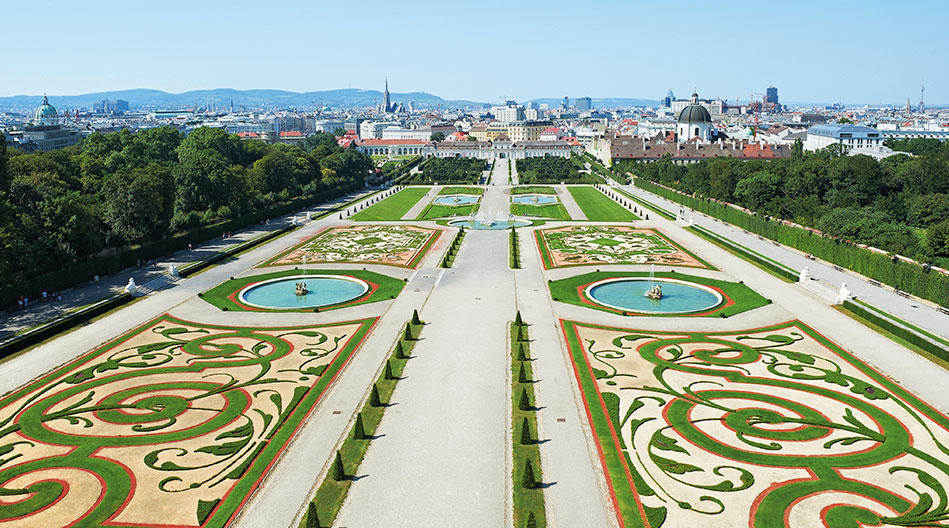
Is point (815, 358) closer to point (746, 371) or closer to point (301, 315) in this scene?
point (746, 371)

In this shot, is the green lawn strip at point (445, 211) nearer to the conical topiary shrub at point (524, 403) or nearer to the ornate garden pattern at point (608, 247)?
the ornate garden pattern at point (608, 247)

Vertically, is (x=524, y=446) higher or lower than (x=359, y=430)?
lower

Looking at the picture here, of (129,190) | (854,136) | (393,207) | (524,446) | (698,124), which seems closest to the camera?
(524,446)

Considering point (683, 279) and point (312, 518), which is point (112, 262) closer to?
point (312, 518)

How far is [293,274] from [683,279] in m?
33.4

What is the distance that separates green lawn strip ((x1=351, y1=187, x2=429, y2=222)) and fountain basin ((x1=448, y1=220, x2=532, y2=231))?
31.9ft

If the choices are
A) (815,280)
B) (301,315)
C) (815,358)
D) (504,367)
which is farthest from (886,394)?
(301,315)

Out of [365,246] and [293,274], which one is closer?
[293,274]

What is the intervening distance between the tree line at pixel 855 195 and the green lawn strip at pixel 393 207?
47.4 metres

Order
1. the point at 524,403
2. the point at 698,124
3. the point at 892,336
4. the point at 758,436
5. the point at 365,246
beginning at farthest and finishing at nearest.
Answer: the point at 698,124, the point at 365,246, the point at 892,336, the point at 524,403, the point at 758,436

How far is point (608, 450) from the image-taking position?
26141 millimetres

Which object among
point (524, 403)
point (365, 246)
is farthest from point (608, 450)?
point (365, 246)

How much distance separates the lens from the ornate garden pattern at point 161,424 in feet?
Result: 74.3

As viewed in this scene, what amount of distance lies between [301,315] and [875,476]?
33.8m
